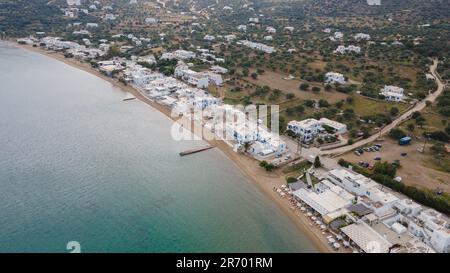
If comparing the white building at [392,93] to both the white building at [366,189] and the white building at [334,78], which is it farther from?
the white building at [366,189]

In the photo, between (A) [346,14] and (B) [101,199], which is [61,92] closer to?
(B) [101,199]

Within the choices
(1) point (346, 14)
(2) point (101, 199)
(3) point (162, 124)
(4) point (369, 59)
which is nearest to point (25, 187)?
(2) point (101, 199)

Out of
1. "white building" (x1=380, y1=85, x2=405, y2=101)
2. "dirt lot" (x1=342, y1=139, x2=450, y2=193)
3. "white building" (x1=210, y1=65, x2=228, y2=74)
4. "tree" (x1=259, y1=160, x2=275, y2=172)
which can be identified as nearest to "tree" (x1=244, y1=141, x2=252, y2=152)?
"tree" (x1=259, y1=160, x2=275, y2=172)

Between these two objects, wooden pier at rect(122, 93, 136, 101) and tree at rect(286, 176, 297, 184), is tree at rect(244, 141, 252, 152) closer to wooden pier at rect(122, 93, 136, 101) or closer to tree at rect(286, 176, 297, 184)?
tree at rect(286, 176, 297, 184)

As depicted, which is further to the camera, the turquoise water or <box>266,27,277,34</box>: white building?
<box>266,27,277,34</box>: white building

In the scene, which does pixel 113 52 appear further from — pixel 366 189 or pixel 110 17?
pixel 366 189
